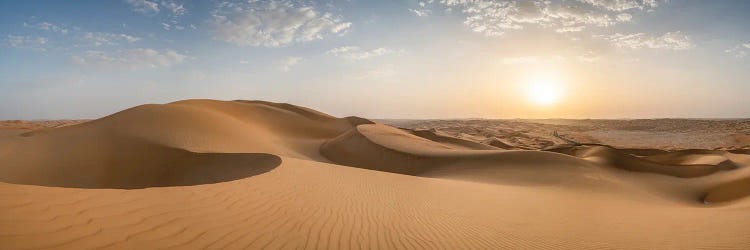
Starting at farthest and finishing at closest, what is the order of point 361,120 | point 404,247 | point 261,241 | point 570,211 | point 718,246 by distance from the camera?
point 361,120
point 570,211
point 718,246
point 404,247
point 261,241

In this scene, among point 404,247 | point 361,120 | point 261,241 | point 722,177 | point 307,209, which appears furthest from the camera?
point 361,120

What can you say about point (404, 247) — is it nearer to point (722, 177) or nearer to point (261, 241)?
point (261, 241)

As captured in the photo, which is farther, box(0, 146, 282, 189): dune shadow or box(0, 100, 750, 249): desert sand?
box(0, 146, 282, 189): dune shadow

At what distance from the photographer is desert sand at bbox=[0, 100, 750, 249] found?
4.63 meters

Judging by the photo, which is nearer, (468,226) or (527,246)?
(527,246)

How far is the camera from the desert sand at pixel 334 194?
15.2 ft

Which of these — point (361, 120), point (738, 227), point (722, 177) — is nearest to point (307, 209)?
point (738, 227)

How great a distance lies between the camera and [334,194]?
8938 millimetres

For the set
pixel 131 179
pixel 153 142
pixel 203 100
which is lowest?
pixel 131 179

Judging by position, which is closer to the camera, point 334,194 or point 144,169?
point 334,194

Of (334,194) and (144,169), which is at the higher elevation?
(334,194)

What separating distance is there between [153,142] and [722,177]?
26.1 m

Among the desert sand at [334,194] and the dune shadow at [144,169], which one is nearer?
the desert sand at [334,194]

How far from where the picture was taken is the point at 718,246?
5.84m
